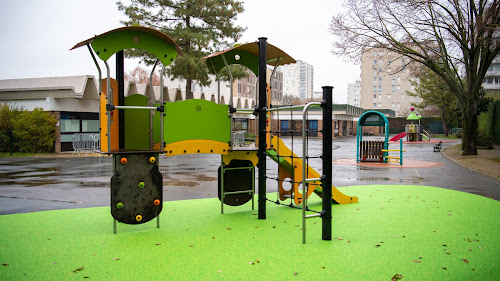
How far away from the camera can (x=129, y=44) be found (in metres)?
6.10

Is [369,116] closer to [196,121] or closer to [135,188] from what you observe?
[196,121]

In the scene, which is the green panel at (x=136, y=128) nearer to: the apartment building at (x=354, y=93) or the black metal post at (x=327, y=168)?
the black metal post at (x=327, y=168)

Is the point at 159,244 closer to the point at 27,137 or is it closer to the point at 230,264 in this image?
the point at 230,264

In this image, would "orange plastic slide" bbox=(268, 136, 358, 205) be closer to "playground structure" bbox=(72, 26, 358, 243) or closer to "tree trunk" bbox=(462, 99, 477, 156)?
"playground structure" bbox=(72, 26, 358, 243)

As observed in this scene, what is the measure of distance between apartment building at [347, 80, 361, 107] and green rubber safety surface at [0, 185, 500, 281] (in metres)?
177

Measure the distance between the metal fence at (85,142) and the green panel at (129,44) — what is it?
1802 cm

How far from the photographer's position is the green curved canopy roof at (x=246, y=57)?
24.4 feet

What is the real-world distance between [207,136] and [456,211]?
4.74 meters

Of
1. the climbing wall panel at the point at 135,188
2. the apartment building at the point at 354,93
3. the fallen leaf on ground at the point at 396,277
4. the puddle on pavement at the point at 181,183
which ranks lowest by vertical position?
the fallen leaf on ground at the point at 396,277

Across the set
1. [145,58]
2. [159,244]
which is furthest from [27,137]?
[159,244]

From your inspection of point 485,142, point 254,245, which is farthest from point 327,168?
point 485,142

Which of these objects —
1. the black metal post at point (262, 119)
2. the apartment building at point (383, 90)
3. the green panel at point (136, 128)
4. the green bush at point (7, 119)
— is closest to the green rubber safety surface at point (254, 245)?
the black metal post at point (262, 119)

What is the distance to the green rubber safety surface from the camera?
4.30 meters

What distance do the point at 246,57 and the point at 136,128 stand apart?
8.10ft
